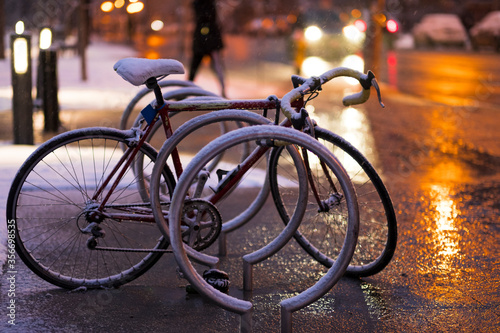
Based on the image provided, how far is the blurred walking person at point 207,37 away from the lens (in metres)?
12.5

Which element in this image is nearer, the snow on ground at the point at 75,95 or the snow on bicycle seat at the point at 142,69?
the snow on bicycle seat at the point at 142,69

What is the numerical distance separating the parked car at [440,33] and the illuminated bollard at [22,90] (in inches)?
1024

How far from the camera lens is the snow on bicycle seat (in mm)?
3850

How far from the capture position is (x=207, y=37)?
12.5m

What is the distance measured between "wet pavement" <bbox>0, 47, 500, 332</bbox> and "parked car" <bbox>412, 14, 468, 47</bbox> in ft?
84.5

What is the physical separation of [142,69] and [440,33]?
2926cm

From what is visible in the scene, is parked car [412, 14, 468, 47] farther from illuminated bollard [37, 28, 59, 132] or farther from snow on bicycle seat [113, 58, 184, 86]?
snow on bicycle seat [113, 58, 184, 86]

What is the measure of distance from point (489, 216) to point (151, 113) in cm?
309

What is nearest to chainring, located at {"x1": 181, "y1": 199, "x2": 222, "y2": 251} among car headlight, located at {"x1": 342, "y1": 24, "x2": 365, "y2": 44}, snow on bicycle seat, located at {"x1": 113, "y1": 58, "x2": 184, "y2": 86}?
snow on bicycle seat, located at {"x1": 113, "y1": 58, "x2": 184, "y2": 86}

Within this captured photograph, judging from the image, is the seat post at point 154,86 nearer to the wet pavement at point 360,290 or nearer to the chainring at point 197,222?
the chainring at point 197,222

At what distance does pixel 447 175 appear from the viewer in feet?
23.7

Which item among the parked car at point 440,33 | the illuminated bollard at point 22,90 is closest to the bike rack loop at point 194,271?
the illuminated bollard at point 22,90

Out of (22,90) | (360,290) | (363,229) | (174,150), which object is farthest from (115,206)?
(22,90)

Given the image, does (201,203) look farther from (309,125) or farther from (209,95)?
(209,95)
